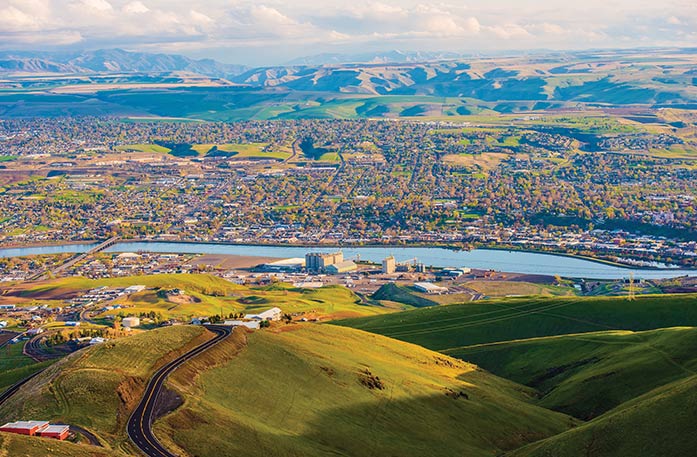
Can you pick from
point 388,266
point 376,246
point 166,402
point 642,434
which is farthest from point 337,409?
point 376,246

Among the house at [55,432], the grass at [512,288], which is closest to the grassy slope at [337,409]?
the house at [55,432]

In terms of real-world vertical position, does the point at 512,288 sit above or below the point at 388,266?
above

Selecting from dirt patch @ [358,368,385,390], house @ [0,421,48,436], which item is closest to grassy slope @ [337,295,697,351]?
dirt patch @ [358,368,385,390]

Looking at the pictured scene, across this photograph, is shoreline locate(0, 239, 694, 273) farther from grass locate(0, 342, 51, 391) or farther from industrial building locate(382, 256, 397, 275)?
grass locate(0, 342, 51, 391)

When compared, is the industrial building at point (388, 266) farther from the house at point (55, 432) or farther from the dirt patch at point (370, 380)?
Answer: the house at point (55, 432)

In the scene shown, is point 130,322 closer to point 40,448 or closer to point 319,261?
point 319,261

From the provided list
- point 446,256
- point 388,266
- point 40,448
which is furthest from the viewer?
point 446,256
